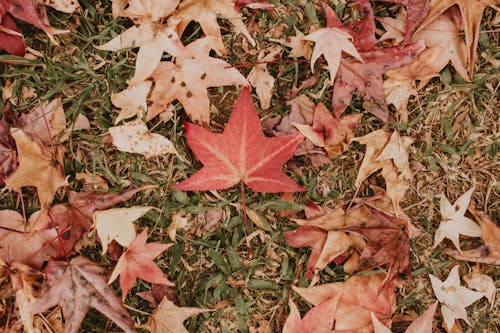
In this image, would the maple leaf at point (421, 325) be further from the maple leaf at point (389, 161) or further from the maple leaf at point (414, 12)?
the maple leaf at point (414, 12)

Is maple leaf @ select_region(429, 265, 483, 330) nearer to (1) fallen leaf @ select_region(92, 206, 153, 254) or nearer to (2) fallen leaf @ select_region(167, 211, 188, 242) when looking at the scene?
(2) fallen leaf @ select_region(167, 211, 188, 242)

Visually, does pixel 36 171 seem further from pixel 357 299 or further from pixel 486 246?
pixel 486 246

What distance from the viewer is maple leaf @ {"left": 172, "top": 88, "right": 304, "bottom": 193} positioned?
4.63ft

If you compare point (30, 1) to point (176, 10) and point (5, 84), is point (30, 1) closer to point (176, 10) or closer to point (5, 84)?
point (5, 84)

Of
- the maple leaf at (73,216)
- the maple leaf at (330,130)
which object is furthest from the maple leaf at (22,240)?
the maple leaf at (330,130)

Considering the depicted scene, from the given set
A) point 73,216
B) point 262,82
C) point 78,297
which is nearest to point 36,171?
point 73,216

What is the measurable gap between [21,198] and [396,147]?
1.22 meters

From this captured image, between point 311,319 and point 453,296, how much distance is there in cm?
50

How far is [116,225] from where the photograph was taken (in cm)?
148

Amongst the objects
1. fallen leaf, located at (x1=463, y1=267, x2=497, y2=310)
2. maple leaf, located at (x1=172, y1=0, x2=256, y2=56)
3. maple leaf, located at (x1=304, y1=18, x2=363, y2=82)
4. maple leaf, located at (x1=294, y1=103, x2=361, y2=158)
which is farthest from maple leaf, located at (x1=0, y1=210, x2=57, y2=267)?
fallen leaf, located at (x1=463, y1=267, x2=497, y2=310)

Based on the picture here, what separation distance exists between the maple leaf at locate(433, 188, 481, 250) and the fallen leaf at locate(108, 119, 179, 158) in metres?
0.91

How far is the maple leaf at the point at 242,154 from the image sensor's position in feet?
4.63

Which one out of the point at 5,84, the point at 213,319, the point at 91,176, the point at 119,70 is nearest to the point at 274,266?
the point at 213,319

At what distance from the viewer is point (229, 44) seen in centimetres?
161
